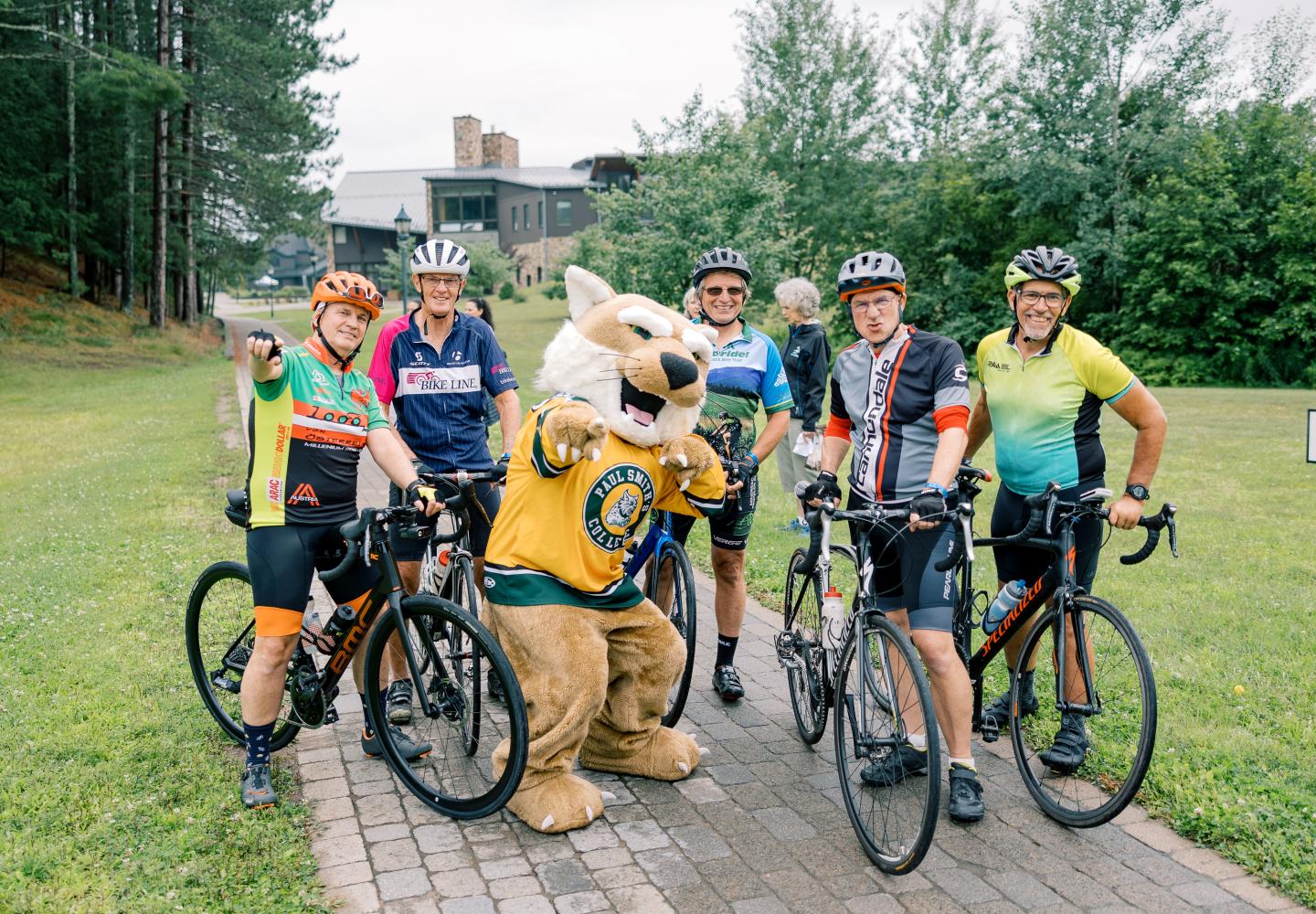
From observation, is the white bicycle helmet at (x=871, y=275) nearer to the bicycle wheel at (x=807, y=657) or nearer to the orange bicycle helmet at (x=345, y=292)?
the bicycle wheel at (x=807, y=657)

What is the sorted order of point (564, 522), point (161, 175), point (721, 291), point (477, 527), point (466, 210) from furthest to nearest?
point (466, 210) < point (161, 175) < point (721, 291) < point (477, 527) < point (564, 522)

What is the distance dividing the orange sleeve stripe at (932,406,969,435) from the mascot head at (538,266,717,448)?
97 cm

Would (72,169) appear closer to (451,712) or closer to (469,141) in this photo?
(451,712)

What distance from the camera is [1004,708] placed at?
4980 mm

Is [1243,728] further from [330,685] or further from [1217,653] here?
[330,685]

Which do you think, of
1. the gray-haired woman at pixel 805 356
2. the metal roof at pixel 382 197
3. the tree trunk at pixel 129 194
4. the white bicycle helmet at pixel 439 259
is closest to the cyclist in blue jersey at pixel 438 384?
the white bicycle helmet at pixel 439 259

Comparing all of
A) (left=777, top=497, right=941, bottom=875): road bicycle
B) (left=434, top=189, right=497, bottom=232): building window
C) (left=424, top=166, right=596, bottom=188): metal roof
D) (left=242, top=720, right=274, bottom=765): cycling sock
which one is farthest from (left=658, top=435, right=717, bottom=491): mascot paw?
(left=434, top=189, right=497, bottom=232): building window

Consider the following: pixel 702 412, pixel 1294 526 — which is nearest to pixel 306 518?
pixel 702 412

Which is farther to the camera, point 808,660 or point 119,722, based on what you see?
point 119,722

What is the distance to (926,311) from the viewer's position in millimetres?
34938

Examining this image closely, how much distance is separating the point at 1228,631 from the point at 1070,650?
2.80 meters

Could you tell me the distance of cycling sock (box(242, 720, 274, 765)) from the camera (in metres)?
4.20

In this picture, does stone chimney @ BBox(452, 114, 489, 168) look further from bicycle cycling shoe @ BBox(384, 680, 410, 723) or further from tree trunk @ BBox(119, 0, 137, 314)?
bicycle cycling shoe @ BBox(384, 680, 410, 723)

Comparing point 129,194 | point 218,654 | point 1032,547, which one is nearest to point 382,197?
point 129,194
